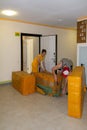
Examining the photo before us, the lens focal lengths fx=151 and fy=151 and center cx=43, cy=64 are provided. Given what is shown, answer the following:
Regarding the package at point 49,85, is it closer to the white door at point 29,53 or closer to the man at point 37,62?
the man at point 37,62

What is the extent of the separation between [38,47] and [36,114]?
408 centimetres

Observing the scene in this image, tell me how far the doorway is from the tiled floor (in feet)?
7.60

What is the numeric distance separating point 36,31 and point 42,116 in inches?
164

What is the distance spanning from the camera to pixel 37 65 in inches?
208

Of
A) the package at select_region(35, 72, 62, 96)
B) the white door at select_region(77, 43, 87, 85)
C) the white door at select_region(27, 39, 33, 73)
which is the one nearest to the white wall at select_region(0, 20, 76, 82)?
the white door at select_region(27, 39, 33, 73)

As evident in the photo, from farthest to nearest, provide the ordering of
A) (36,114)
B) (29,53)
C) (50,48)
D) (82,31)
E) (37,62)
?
(29,53) < (50,48) < (37,62) < (82,31) < (36,114)

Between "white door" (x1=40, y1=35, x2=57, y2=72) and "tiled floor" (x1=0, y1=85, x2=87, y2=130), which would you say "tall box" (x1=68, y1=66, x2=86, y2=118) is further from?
"white door" (x1=40, y1=35, x2=57, y2=72)

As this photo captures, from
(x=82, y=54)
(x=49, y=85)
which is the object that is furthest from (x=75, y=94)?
(x=82, y=54)

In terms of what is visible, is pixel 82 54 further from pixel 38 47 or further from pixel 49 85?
pixel 38 47

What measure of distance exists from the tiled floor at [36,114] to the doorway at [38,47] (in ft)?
7.60

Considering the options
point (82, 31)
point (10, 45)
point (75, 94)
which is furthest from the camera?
point (10, 45)

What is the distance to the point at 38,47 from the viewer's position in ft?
22.4

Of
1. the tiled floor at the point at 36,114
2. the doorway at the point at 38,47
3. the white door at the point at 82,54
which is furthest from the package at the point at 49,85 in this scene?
the doorway at the point at 38,47

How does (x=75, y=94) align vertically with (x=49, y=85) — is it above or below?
above
